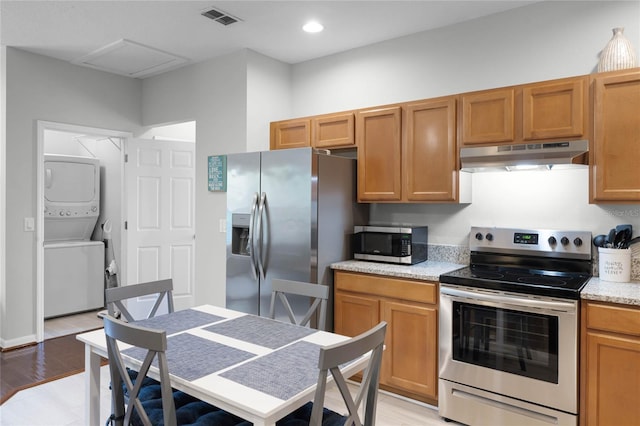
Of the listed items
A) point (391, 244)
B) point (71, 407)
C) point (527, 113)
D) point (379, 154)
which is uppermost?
point (527, 113)

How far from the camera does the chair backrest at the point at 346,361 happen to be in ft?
4.21

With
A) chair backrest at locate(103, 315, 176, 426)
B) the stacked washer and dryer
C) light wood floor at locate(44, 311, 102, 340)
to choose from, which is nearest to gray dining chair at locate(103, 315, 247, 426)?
chair backrest at locate(103, 315, 176, 426)

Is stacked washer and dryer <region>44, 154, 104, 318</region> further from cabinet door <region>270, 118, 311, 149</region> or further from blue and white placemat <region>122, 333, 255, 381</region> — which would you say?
blue and white placemat <region>122, 333, 255, 381</region>

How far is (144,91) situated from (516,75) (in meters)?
3.88

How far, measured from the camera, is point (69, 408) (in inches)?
110

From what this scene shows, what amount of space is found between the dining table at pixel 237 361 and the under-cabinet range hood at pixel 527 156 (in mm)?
1534

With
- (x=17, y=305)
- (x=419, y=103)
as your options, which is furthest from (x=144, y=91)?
(x=419, y=103)

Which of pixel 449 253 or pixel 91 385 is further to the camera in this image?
pixel 449 253

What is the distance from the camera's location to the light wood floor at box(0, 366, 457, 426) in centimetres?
264

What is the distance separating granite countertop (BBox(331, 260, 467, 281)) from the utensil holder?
0.87 meters

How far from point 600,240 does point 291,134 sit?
2.48 meters

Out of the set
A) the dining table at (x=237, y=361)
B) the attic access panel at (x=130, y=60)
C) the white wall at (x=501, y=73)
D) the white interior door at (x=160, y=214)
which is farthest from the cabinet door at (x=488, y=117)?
the white interior door at (x=160, y=214)

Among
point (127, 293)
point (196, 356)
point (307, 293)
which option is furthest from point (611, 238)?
point (127, 293)

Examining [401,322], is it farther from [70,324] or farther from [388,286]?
[70,324]
